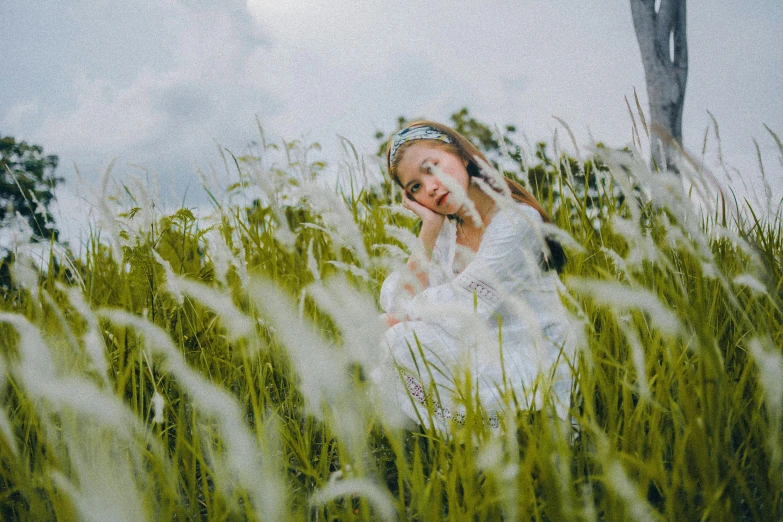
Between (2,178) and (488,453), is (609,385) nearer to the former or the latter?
(488,453)

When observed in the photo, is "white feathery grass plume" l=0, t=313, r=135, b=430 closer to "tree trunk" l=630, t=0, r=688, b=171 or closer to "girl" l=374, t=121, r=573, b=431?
"girl" l=374, t=121, r=573, b=431

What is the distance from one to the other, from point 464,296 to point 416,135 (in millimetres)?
771

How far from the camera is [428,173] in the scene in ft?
5.65

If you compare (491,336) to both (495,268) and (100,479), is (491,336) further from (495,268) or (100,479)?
(100,479)

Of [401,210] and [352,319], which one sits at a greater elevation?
[401,210]

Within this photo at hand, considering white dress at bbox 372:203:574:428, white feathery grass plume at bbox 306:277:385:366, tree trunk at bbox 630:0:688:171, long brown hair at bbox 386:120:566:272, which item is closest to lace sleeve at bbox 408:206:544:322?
white dress at bbox 372:203:574:428

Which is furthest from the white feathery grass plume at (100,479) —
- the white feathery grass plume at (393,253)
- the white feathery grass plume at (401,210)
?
the white feathery grass plume at (401,210)

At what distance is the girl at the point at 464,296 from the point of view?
92 centimetres

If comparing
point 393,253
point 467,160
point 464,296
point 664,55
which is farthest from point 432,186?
point 664,55

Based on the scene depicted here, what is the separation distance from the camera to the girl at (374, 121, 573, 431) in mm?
920

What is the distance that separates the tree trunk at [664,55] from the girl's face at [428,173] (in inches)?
154

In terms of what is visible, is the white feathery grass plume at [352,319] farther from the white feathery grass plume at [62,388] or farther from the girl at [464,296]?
the white feathery grass plume at [62,388]

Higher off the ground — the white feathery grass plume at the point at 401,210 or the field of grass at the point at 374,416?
the white feathery grass plume at the point at 401,210

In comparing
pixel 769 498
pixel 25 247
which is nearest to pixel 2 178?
pixel 25 247
